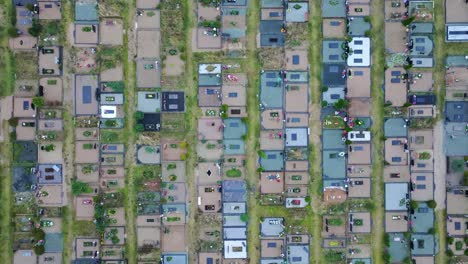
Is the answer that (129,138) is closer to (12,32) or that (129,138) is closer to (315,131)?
(12,32)

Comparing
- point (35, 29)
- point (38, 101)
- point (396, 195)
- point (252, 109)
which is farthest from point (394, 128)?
point (35, 29)

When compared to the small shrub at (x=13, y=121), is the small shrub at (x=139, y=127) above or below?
below

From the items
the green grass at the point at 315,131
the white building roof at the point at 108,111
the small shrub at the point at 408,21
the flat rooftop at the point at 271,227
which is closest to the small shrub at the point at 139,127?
the white building roof at the point at 108,111

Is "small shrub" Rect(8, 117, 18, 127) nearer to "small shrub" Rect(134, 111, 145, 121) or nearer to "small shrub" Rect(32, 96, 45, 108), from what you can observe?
"small shrub" Rect(32, 96, 45, 108)

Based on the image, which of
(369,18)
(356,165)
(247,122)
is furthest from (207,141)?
(369,18)

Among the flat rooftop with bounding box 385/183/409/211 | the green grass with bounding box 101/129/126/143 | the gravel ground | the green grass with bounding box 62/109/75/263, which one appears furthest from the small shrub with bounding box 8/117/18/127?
the gravel ground

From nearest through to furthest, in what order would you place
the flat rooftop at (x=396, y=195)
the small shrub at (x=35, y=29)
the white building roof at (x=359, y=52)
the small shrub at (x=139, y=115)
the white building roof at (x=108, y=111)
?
the small shrub at (x=35, y=29) < the small shrub at (x=139, y=115) < the white building roof at (x=108, y=111) < the white building roof at (x=359, y=52) < the flat rooftop at (x=396, y=195)

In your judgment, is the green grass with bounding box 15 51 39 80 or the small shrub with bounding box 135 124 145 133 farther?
the green grass with bounding box 15 51 39 80

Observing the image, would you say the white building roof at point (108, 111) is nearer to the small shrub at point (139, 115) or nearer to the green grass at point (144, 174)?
the small shrub at point (139, 115)
